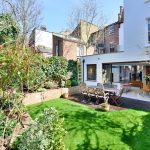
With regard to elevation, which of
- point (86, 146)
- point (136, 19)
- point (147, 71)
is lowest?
point (86, 146)

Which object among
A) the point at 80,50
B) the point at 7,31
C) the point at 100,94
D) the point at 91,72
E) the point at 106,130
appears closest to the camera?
the point at 106,130

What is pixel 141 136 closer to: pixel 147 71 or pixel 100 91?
pixel 100 91

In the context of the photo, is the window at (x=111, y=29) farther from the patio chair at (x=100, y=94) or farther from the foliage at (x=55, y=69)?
the patio chair at (x=100, y=94)

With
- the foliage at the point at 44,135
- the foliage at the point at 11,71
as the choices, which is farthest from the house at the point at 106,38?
the foliage at the point at 44,135

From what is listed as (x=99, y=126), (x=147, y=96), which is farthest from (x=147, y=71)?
(x=99, y=126)

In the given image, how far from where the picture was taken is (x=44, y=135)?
7535 mm

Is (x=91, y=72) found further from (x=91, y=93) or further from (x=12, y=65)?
(x=12, y=65)

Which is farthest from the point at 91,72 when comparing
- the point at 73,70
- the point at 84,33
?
the point at 84,33

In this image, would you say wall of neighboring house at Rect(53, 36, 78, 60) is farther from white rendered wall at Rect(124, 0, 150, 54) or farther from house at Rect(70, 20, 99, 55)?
white rendered wall at Rect(124, 0, 150, 54)

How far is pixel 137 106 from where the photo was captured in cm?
1579

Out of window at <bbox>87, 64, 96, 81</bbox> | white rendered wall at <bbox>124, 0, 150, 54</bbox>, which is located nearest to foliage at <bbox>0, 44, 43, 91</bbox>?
white rendered wall at <bbox>124, 0, 150, 54</bbox>

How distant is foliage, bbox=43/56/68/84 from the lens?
20.4m

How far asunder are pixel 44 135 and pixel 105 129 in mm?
3950

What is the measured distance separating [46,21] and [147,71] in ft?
61.4
